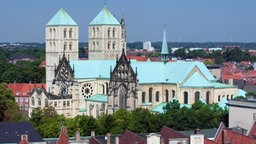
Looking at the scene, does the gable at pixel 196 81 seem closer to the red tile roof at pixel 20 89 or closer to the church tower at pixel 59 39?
the church tower at pixel 59 39

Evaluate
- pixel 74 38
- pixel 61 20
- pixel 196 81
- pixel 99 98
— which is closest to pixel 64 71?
pixel 99 98

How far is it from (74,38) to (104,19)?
6.01 m

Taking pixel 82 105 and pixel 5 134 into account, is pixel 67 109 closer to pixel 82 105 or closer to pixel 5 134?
pixel 82 105

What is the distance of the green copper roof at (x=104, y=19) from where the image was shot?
122062 mm

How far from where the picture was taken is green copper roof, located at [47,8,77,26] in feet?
396

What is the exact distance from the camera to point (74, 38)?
12156cm

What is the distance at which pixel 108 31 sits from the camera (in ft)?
399

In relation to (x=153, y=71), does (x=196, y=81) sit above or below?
below

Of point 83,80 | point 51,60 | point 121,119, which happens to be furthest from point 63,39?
point 121,119

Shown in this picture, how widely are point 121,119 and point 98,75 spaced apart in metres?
25.5

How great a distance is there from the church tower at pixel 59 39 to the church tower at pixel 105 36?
10.8 feet

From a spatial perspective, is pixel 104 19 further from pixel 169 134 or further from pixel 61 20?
pixel 169 134

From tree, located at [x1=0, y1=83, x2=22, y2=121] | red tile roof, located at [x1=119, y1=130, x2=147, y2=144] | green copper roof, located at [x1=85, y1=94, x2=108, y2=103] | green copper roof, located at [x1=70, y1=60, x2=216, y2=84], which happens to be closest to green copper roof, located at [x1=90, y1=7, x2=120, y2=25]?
green copper roof, located at [x1=70, y1=60, x2=216, y2=84]

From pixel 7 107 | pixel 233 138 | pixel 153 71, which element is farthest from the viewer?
pixel 153 71
